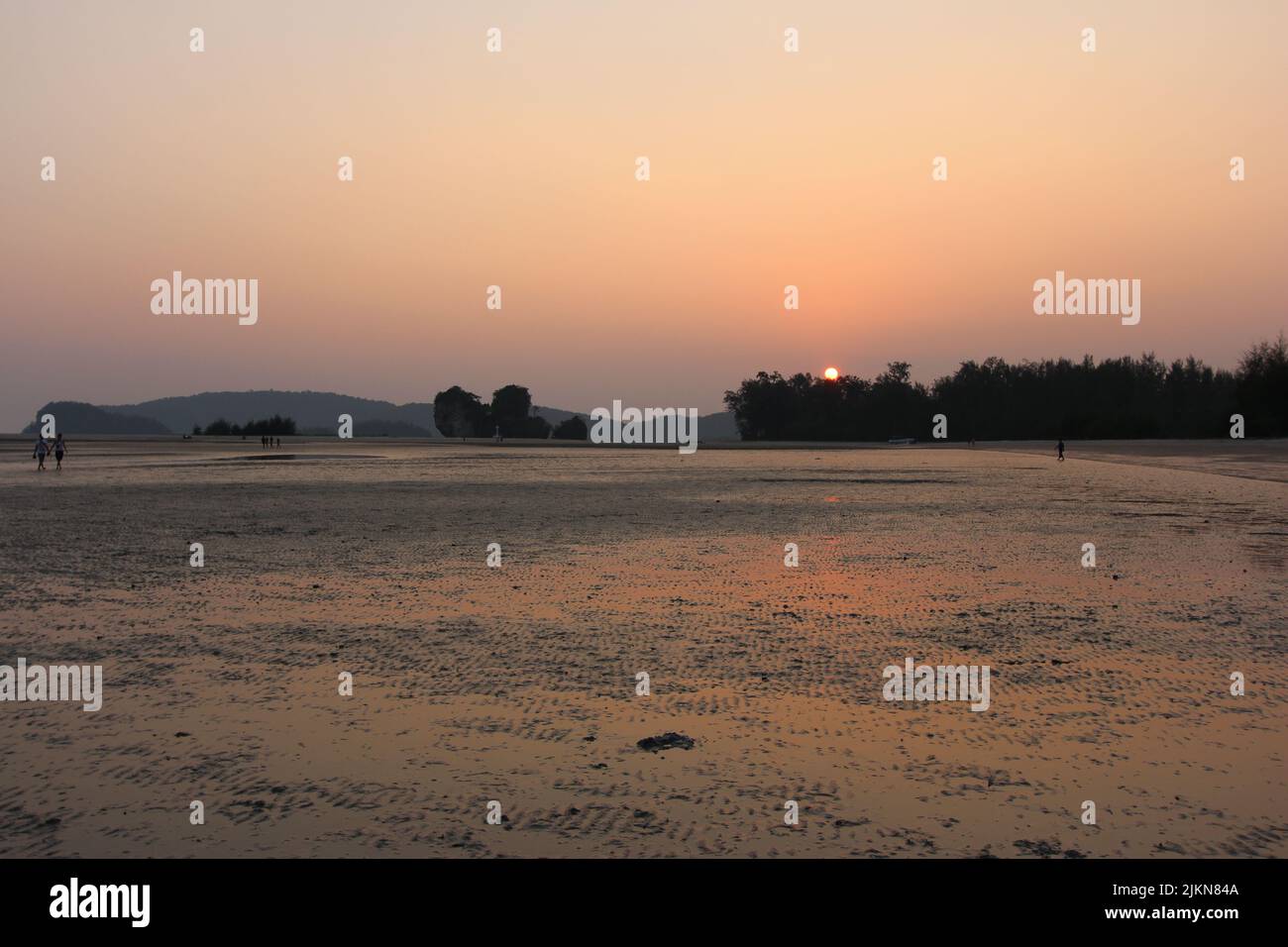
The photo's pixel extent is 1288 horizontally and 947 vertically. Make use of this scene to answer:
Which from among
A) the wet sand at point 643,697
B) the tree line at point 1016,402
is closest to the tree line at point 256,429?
the tree line at point 1016,402

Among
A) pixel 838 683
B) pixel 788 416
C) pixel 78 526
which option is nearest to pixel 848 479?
pixel 78 526

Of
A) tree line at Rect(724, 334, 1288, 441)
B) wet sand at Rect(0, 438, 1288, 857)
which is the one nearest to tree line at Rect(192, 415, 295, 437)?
tree line at Rect(724, 334, 1288, 441)

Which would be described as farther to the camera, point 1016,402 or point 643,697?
point 1016,402

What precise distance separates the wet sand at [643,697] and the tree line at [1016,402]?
8835 cm

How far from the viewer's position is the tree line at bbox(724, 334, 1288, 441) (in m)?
107

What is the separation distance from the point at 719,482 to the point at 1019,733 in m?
30.5

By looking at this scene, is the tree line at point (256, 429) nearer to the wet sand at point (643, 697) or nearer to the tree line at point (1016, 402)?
the tree line at point (1016, 402)

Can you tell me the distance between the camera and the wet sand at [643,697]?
486 cm

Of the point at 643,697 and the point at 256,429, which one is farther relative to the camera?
the point at 256,429

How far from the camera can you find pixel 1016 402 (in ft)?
476

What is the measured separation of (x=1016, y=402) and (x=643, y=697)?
148 metres

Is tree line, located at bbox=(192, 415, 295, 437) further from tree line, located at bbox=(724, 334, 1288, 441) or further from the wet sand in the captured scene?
the wet sand

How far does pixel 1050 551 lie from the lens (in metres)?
15.6
